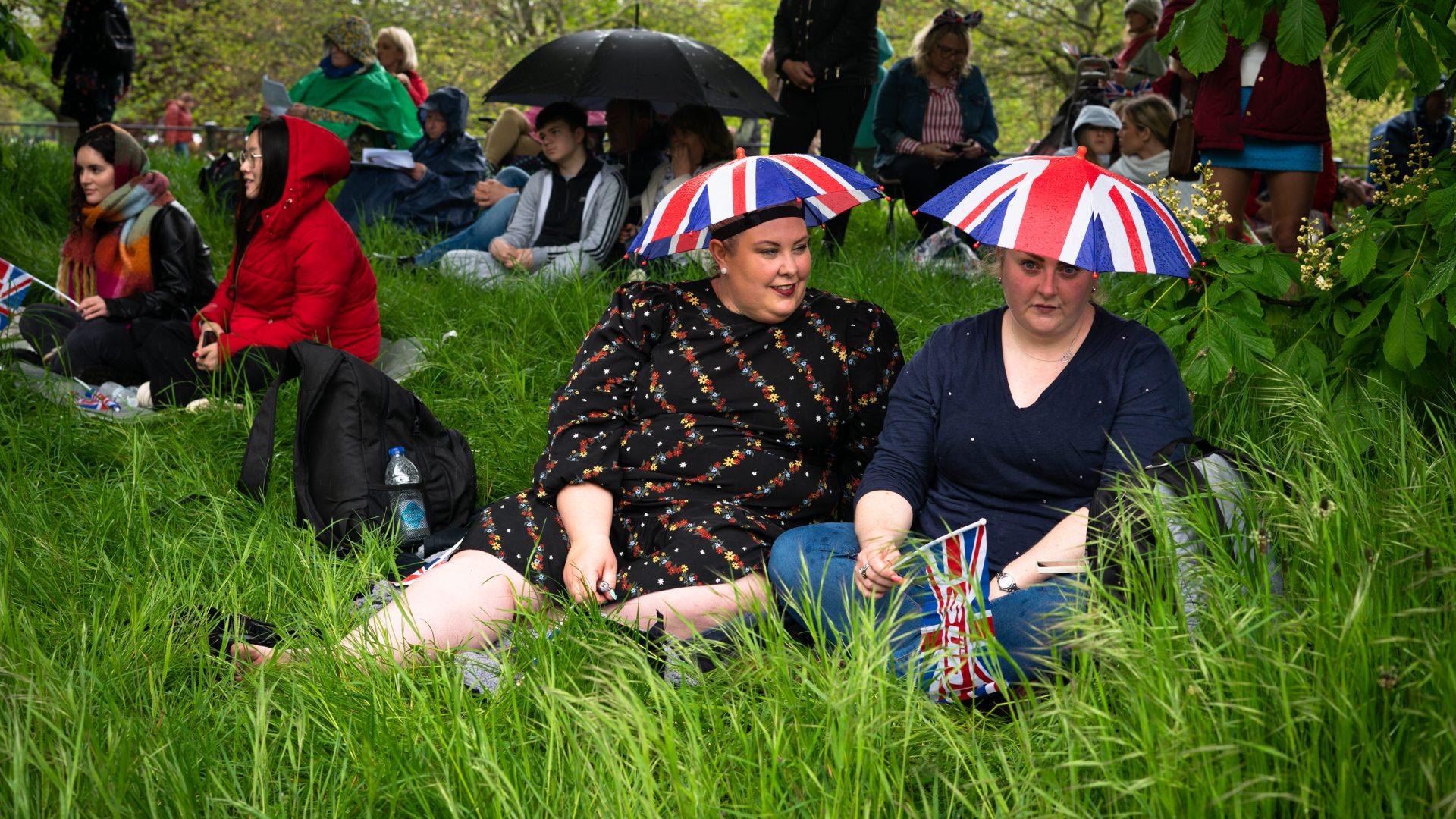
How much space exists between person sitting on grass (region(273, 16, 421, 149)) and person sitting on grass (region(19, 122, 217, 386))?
9.75ft

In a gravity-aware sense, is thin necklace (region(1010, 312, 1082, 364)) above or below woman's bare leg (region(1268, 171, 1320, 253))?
below

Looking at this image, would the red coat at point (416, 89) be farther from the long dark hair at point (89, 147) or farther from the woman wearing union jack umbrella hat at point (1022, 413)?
the woman wearing union jack umbrella hat at point (1022, 413)

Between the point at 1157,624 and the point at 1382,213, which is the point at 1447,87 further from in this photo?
the point at 1157,624

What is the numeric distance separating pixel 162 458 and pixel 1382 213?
12.6 ft

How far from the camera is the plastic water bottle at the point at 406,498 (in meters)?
3.83

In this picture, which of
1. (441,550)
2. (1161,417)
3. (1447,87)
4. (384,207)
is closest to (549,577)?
(441,550)

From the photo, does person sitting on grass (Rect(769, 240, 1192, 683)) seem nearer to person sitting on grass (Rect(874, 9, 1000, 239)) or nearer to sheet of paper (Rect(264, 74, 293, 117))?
person sitting on grass (Rect(874, 9, 1000, 239))

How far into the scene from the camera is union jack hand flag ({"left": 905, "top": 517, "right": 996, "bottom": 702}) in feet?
7.88

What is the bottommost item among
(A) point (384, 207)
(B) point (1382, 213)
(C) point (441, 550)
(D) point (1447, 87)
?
(C) point (441, 550)

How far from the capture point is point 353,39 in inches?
346

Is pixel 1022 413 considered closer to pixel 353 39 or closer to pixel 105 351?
pixel 105 351

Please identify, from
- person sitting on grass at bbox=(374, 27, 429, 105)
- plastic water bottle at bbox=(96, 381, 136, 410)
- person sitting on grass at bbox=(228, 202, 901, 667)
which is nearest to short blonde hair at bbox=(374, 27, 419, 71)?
person sitting on grass at bbox=(374, 27, 429, 105)

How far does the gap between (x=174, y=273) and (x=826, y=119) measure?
11.3 feet

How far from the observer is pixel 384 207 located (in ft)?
28.1
